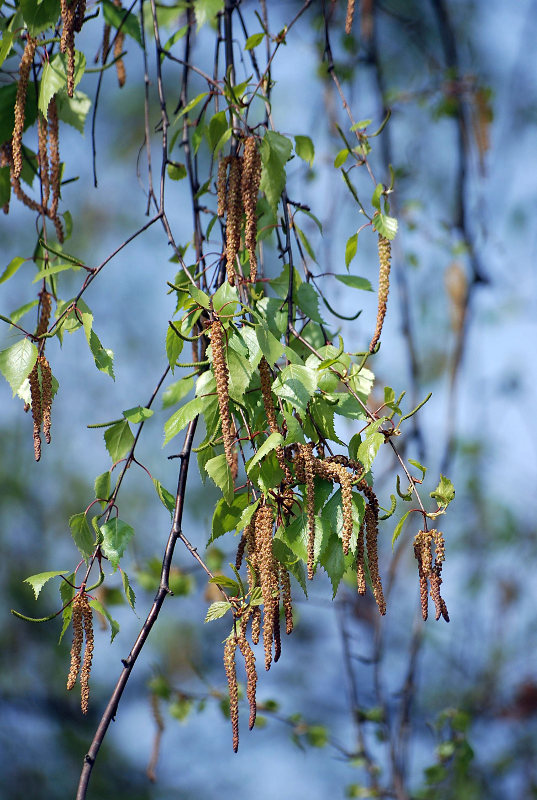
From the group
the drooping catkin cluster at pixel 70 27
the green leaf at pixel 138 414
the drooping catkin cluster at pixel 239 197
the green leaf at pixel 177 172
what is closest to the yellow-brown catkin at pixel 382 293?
the drooping catkin cluster at pixel 239 197

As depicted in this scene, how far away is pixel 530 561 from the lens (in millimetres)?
3508

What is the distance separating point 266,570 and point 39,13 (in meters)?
0.67

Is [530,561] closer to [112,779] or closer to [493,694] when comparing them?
[493,694]

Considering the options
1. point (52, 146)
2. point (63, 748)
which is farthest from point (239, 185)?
point (63, 748)

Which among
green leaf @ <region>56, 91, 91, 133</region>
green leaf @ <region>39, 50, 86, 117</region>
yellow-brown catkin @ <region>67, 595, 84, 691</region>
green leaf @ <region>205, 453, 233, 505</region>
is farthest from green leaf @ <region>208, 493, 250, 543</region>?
green leaf @ <region>56, 91, 91, 133</region>

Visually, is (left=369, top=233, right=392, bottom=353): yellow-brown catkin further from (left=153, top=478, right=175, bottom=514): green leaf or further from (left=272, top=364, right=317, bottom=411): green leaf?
(left=153, top=478, right=175, bottom=514): green leaf

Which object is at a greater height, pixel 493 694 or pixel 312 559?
pixel 493 694

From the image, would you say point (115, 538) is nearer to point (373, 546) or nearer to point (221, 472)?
point (221, 472)

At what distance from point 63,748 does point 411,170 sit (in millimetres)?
2278

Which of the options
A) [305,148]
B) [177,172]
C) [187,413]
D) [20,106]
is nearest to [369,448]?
[187,413]

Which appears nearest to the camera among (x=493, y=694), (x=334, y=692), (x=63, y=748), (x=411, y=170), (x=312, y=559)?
(x=312, y=559)

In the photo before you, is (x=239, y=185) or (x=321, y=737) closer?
(x=239, y=185)

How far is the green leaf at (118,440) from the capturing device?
0.88 meters

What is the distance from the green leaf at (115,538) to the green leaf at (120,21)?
24.9 inches
